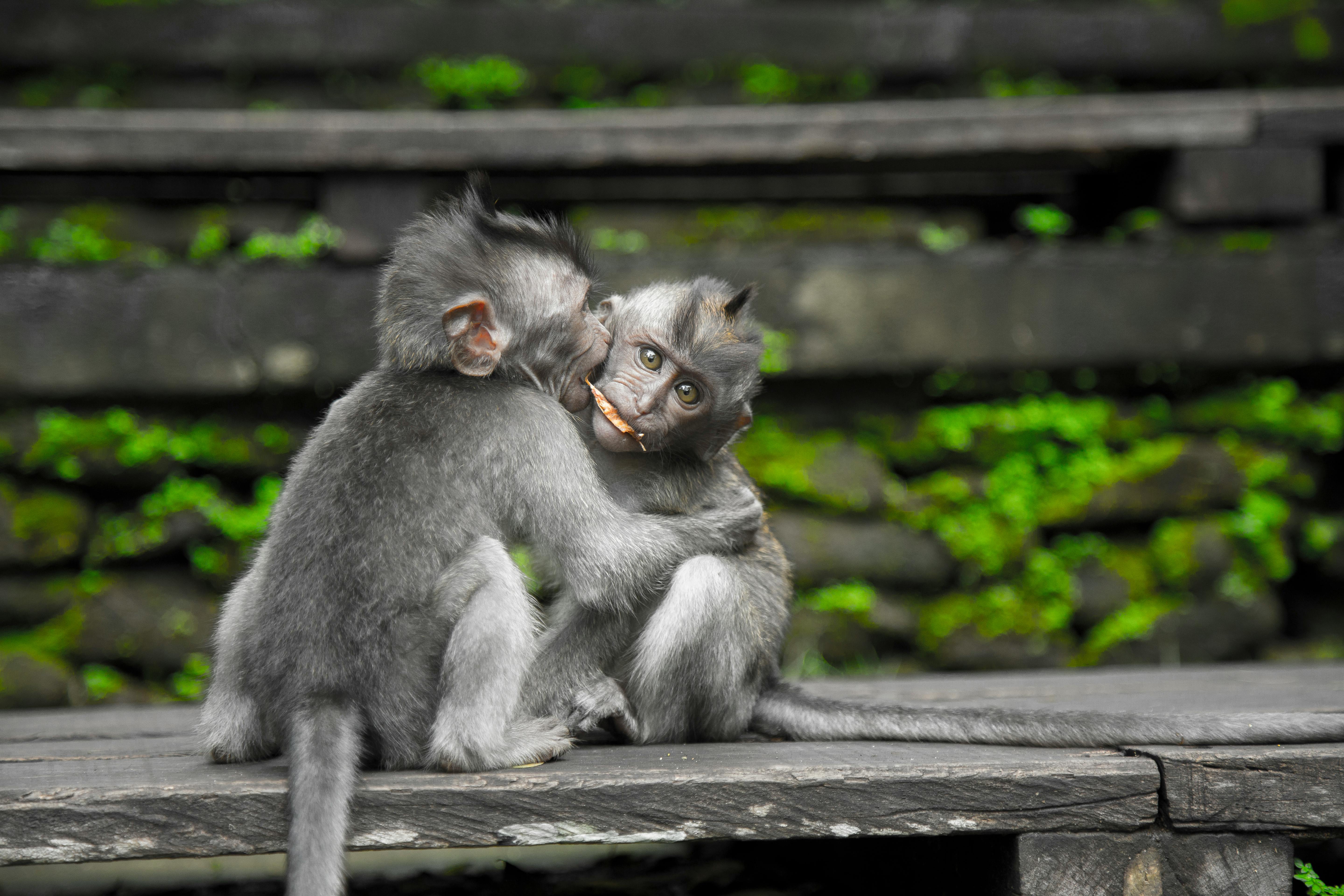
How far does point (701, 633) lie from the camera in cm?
282

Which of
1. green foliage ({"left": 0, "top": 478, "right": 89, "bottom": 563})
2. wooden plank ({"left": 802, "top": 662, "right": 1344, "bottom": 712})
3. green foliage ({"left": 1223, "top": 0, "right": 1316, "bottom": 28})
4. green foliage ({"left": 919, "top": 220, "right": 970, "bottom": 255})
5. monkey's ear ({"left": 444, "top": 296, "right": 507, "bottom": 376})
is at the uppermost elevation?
green foliage ({"left": 1223, "top": 0, "right": 1316, "bottom": 28})

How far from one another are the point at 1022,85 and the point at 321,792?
5076mm

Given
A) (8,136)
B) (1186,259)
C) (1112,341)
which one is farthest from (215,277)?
(1186,259)

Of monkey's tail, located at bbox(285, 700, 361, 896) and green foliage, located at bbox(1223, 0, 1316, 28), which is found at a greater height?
green foliage, located at bbox(1223, 0, 1316, 28)

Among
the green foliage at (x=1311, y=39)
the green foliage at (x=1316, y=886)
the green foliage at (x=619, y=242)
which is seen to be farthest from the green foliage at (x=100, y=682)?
the green foliage at (x=1311, y=39)

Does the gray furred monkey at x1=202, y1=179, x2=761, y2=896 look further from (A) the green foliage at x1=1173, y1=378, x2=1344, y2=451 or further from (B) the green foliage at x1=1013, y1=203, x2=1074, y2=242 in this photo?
(A) the green foliage at x1=1173, y1=378, x2=1344, y2=451

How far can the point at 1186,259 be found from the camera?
4.98 meters

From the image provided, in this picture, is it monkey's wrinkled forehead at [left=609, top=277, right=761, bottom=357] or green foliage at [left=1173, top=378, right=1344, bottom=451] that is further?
green foliage at [left=1173, top=378, right=1344, bottom=451]

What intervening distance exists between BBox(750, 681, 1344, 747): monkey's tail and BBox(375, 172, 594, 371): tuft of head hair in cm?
136

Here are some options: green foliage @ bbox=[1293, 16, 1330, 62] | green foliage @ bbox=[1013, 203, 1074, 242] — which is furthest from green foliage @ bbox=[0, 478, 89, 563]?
green foliage @ bbox=[1293, 16, 1330, 62]

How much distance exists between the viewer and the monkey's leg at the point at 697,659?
2.82m

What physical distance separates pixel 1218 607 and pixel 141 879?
15.3 ft

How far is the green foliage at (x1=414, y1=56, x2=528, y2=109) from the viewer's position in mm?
5566

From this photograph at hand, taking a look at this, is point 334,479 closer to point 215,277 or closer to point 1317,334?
point 215,277
